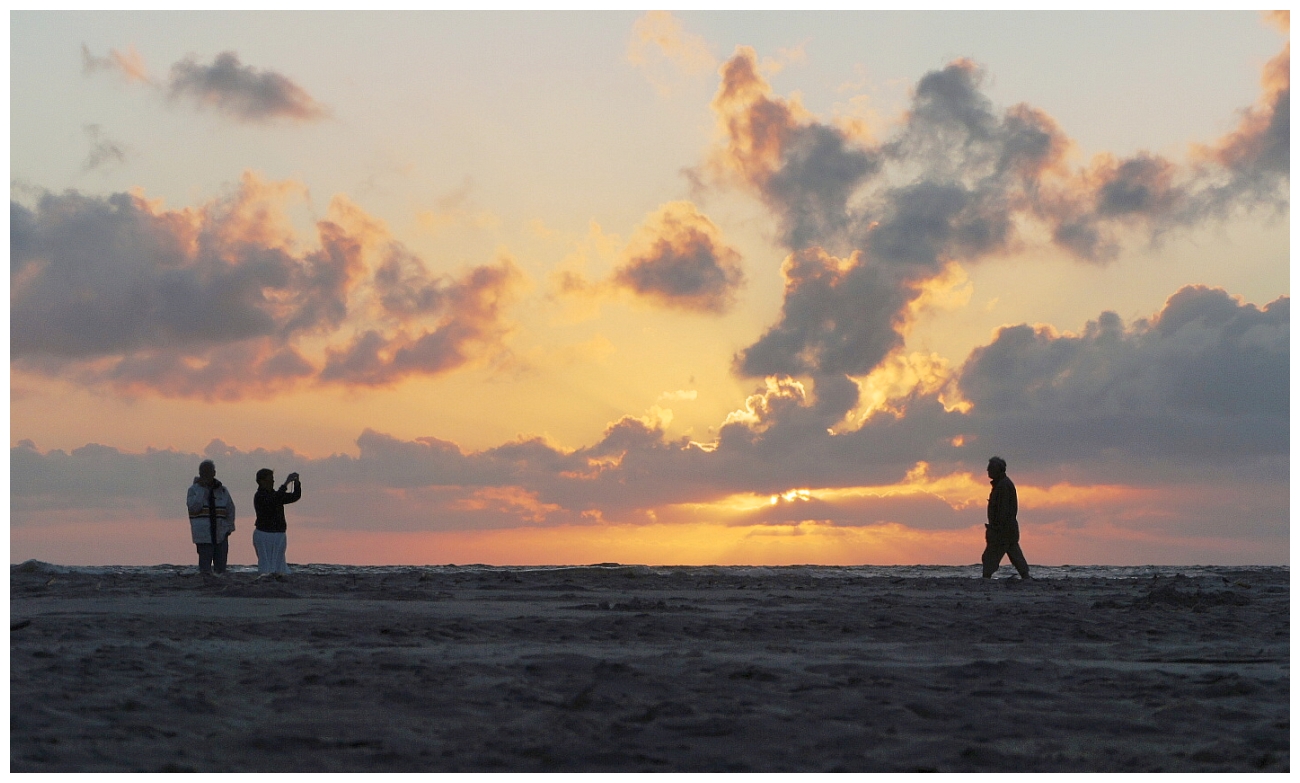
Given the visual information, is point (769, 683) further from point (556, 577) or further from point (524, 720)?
point (556, 577)

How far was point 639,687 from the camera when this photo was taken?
6848 millimetres

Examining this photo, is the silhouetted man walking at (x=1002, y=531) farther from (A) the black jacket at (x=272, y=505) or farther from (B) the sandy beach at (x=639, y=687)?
(A) the black jacket at (x=272, y=505)

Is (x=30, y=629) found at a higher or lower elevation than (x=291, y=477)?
lower

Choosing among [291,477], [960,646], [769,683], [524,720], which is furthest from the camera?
[291,477]

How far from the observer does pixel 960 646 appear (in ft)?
29.9

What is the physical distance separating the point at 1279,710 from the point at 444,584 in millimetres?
11250

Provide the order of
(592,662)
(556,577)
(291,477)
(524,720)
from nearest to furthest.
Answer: (524,720), (592,662), (291,477), (556,577)

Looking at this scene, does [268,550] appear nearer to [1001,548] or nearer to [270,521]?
[270,521]

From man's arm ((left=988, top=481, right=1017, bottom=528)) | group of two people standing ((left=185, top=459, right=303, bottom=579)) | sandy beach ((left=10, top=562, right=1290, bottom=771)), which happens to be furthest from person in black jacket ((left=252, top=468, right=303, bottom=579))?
man's arm ((left=988, top=481, right=1017, bottom=528))

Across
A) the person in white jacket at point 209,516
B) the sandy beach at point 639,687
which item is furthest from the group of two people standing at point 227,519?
the sandy beach at point 639,687

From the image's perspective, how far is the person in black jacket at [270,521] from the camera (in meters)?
15.8

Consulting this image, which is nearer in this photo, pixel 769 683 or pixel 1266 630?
pixel 769 683

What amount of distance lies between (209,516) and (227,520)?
0.31 metres

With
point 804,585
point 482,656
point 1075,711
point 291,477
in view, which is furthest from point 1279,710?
point 291,477
